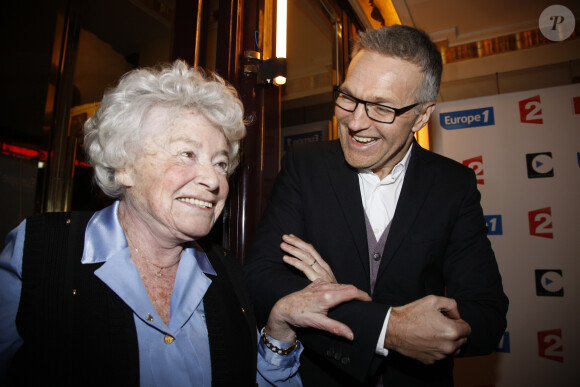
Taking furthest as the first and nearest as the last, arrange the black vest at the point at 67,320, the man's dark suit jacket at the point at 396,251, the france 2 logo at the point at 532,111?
the france 2 logo at the point at 532,111 → the man's dark suit jacket at the point at 396,251 → the black vest at the point at 67,320

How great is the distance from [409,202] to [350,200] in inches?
10.3

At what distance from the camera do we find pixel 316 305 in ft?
3.67

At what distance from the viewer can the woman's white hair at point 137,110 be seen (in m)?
1.22

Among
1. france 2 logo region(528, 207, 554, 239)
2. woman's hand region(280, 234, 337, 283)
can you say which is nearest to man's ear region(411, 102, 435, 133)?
woman's hand region(280, 234, 337, 283)

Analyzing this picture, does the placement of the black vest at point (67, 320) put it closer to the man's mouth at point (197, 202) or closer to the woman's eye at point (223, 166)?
the man's mouth at point (197, 202)

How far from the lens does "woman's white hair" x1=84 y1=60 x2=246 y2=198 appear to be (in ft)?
4.00

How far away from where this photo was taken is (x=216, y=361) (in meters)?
1.22

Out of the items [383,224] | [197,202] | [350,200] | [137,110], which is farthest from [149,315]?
[383,224]

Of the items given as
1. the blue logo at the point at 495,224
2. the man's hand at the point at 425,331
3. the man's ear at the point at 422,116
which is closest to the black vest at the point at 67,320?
the man's hand at the point at 425,331

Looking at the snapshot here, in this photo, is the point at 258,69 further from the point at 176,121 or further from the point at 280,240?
the point at 280,240

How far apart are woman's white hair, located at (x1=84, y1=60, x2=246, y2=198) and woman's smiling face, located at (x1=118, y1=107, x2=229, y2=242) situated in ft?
0.12

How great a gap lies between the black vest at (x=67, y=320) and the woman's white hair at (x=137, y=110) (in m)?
0.25

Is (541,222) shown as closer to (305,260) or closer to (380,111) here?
(380,111)

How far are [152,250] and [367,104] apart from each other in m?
1.11
